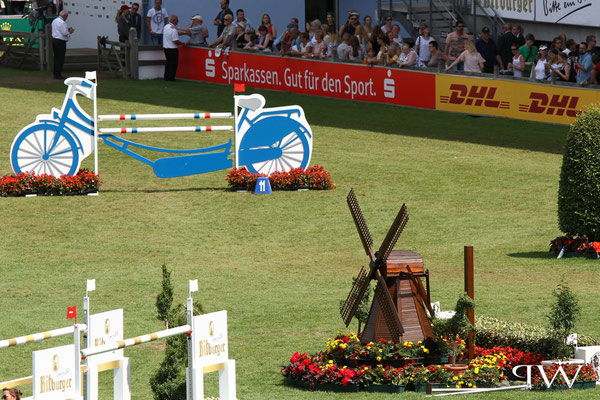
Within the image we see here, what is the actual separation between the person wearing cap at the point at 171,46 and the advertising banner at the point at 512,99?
10198 mm

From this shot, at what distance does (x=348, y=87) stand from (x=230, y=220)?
13.1 m

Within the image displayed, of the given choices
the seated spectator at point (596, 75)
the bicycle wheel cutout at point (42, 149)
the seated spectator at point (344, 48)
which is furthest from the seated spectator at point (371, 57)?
the bicycle wheel cutout at point (42, 149)

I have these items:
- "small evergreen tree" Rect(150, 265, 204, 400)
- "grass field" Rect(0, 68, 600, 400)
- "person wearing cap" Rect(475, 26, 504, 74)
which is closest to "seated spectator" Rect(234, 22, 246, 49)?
"grass field" Rect(0, 68, 600, 400)

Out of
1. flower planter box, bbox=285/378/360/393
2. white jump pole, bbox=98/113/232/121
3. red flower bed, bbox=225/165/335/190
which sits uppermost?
white jump pole, bbox=98/113/232/121

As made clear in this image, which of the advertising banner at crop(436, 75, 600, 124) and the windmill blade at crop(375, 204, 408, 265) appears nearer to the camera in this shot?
the windmill blade at crop(375, 204, 408, 265)

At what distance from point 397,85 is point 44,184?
12217 mm

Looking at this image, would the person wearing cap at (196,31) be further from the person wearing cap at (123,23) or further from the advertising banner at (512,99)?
the advertising banner at (512,99)

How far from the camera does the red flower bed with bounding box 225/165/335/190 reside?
23.9 metres

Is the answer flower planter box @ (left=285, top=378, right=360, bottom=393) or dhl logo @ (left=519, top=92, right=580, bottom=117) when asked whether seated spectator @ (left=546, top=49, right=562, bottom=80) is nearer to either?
dhl logo @ (left=519, top=92, right=580, bottom=117)

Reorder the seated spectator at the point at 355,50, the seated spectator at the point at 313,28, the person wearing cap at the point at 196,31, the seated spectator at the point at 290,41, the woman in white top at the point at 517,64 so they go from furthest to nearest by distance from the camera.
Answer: the person wearing cap at the point at 196,31, the seated spectator at the point at 313,28, the seated spectator at the point at 290,41, the seated spectator at the point at 355,50, the woman in white top at the point at 517,64

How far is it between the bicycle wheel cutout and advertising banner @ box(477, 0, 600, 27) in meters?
15.7

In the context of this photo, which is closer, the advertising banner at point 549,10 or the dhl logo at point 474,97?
the dhl logo at point 474,97

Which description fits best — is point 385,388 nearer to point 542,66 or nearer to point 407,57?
point 542,66

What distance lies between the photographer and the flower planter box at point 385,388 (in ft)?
39.6
